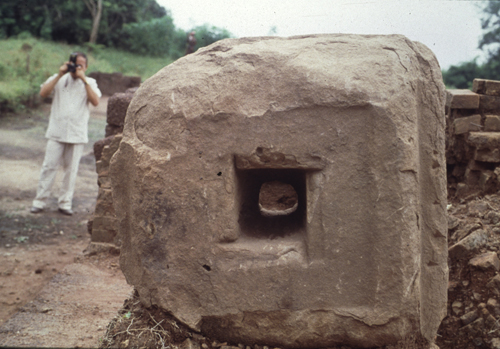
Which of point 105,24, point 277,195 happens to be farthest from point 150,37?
point 277,195

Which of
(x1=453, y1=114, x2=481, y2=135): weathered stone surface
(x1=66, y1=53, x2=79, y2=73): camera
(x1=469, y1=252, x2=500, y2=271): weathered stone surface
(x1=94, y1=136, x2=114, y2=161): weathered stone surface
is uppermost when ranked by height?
(x1=66, y1=53, x2=79, y2=73): camera

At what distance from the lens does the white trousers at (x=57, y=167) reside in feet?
15.6

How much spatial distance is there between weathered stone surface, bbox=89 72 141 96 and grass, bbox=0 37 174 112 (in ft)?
3.90

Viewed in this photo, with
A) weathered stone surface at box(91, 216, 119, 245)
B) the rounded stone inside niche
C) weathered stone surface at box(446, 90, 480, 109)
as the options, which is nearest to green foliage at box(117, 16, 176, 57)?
weathered stone surface at box(91, 216, 119, 245)

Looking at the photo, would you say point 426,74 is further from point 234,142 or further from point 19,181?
point 19,181

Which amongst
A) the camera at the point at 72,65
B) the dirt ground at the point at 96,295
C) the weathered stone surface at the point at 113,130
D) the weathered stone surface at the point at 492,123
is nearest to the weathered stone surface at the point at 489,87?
the weathered stone surface at the point at 492,123

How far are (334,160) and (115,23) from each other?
18021mm

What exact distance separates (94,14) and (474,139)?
17154 mm

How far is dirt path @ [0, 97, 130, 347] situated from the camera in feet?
8.44

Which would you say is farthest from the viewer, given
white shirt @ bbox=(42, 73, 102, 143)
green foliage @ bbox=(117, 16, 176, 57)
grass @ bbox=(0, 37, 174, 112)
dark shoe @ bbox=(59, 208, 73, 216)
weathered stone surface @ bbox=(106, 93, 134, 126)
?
green foliage @ bbox=(117, 16, 176, 57)

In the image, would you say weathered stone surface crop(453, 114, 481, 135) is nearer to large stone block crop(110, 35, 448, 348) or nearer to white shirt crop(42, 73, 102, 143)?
large stone block crop(110, 35, 448, 348)

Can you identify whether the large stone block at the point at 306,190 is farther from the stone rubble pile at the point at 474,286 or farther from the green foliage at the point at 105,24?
the green foliage at the point at 105,24

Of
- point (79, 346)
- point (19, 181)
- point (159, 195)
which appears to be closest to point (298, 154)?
point (159, 195)

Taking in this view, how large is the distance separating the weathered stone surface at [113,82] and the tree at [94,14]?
605 centimetres
